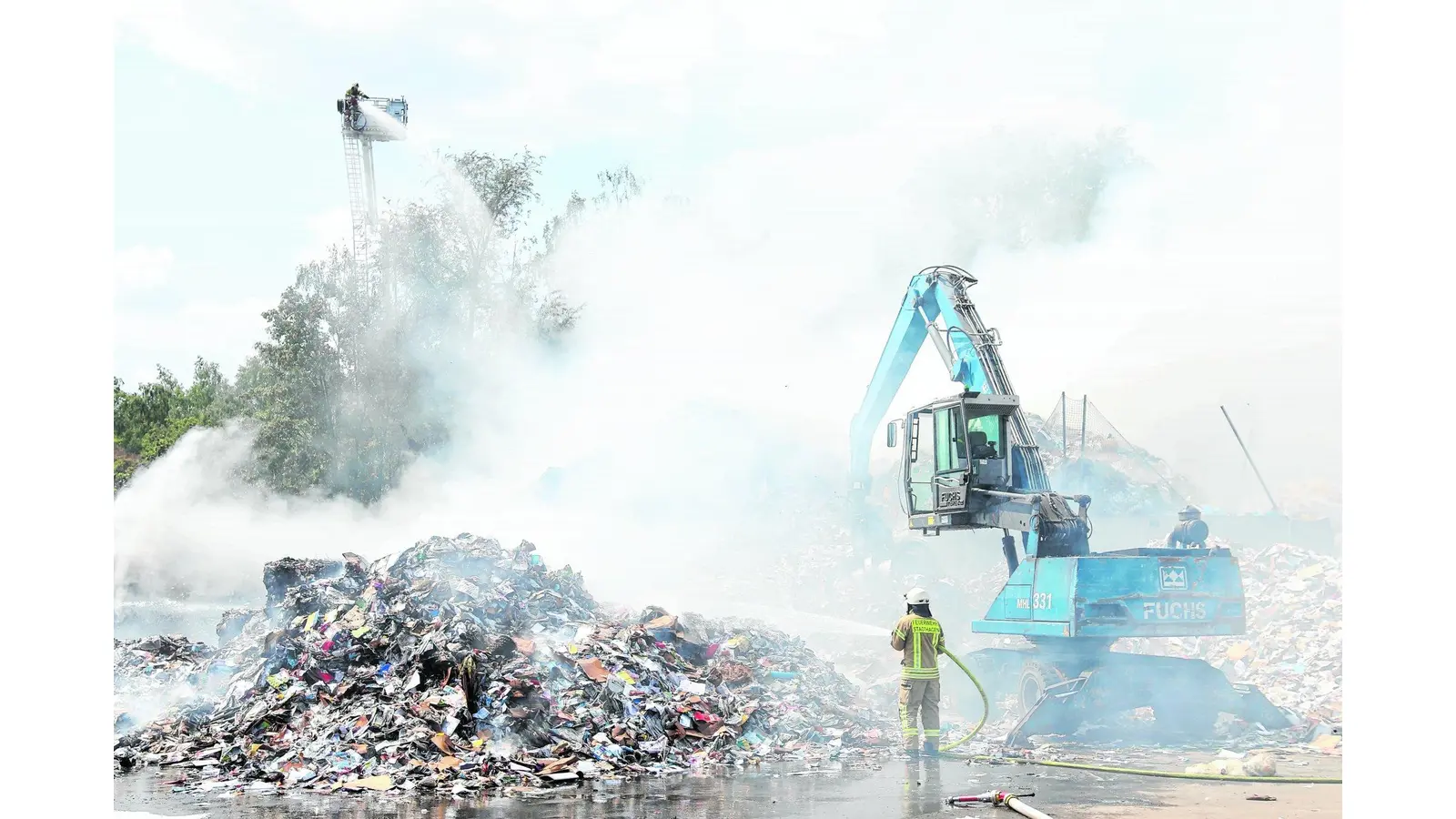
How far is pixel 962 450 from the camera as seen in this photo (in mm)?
12180

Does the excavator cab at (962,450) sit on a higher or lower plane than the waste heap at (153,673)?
higher

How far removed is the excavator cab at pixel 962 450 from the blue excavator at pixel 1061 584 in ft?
0.04

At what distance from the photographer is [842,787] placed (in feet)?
30.0

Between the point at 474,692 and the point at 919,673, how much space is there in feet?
13.2

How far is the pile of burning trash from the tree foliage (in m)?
15.3

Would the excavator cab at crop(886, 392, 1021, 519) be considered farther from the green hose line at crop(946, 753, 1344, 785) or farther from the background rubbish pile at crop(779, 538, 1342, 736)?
the green hose line at crop(946, 753, 1344, 785)

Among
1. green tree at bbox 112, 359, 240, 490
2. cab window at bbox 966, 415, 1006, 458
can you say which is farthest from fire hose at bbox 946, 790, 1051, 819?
green tree at bbox 112, 359, 240, 490

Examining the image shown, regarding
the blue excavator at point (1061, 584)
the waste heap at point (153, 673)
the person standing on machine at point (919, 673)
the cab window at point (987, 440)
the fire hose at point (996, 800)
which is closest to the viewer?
the fire hose at point (996, 800)

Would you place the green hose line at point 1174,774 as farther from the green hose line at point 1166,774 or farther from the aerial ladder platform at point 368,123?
the aerial ladder platform at point 368,123

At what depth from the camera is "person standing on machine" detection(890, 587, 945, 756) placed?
10695mm

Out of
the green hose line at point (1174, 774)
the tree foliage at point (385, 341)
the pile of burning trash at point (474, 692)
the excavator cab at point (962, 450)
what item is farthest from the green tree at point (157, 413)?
the green hose line at point (1174, 774)

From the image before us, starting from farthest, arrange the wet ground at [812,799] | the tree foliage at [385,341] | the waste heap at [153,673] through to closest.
→ the tree foliage at [385,341], the waste heap at [153,673], the wet ground at [812,799]

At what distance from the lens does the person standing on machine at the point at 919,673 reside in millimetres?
10695

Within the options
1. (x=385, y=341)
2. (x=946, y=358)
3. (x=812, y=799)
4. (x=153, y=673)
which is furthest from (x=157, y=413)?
(x=812, y=799)
